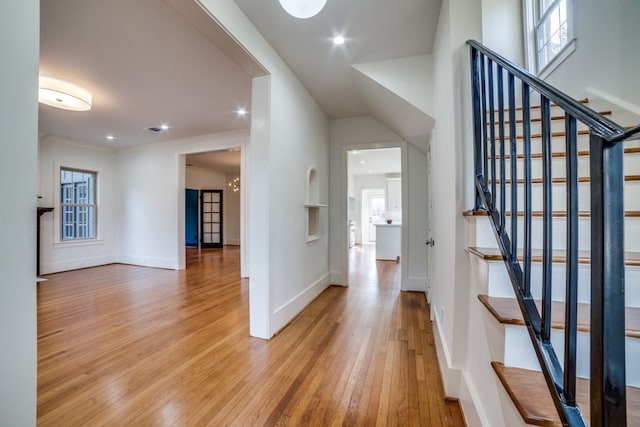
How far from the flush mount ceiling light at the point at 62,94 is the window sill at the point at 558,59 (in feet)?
17.1

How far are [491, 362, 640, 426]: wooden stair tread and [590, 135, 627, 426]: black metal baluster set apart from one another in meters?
0.21

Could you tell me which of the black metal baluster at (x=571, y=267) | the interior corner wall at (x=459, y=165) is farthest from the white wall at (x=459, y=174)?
the black metal baluster at (x=571, y=267)

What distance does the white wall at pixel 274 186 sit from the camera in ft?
8.09

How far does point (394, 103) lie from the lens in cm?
298

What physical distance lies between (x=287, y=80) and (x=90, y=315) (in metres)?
3.49

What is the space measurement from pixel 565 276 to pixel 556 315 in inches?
6.4

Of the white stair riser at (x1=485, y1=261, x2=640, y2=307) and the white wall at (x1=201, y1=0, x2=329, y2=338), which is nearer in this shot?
the white stair riser at (x1=485, y1=261, x2=640, y2=307)

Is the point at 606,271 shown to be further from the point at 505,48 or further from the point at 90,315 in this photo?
the point at 90,315

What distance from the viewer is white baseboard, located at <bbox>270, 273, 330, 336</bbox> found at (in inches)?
103

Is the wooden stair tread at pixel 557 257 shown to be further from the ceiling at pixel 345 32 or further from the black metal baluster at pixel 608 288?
the ceiling at pixel 345 32

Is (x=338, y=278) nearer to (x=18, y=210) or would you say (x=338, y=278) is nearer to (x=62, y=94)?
(x=18, y=210)

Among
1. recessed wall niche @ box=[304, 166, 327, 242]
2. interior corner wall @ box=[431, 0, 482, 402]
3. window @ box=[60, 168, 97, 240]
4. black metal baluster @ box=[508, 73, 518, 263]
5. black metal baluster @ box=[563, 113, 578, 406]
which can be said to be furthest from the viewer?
window @ box=[60, 168, 97, 240]

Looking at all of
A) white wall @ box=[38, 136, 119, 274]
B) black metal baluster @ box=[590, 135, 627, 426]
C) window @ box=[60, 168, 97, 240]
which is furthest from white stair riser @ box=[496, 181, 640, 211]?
window @ box=[60, 168, 97, 240]

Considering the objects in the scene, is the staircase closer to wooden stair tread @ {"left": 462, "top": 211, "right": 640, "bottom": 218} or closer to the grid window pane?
wooden stair tread @ {"left": 462, "top": 211, "right": 640, "bottom": 218}
